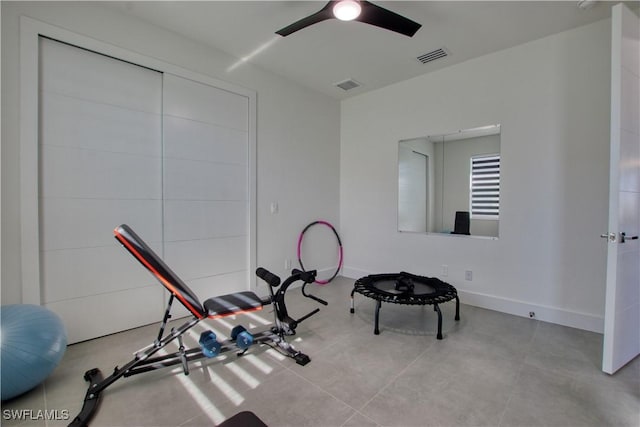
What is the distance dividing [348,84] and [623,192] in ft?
10.5

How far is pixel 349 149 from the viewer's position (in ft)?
15.4

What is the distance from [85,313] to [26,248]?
0.70 metres

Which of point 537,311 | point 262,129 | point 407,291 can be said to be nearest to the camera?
point 407,291

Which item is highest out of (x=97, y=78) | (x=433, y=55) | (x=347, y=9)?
(x=433, y=55)

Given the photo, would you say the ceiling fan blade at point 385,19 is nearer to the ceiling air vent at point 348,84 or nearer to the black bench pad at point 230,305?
the ceiling air vent at point 348,84

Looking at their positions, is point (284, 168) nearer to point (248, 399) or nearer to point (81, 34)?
point (81, 34)

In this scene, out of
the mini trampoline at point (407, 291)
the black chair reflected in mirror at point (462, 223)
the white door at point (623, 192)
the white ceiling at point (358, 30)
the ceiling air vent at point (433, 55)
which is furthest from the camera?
the black chair reflected in mirror at point (462, 223)

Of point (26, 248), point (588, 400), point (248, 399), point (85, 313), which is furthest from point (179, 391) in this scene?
point (588, 400)

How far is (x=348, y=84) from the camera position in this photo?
409cm

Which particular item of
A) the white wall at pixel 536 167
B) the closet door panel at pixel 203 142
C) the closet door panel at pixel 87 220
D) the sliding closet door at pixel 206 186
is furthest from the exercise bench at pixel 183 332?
the white wall at pixel 536 167

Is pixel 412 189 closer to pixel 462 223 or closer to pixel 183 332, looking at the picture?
pixel 462 223

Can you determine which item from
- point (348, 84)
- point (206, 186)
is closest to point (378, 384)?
point (206, 186)

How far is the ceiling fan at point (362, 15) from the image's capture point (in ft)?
6.54

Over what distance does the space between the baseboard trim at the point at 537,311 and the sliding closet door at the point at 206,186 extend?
2.76 metres
